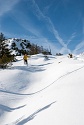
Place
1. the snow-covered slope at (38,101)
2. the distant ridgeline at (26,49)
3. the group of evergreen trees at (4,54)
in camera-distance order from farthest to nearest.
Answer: the distant ridgeline at (26,49), the group of evergreen trees at (4,54), the snow-covered slope at (38,101)

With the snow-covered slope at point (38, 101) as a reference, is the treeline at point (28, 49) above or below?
above

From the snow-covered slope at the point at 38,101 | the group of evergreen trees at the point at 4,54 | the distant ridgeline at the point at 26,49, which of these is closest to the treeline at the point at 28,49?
the distant ridgeline at the point at 26,49

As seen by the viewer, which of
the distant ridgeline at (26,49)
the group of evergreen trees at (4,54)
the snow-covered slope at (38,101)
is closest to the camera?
the snow-covered slope at (38,101)

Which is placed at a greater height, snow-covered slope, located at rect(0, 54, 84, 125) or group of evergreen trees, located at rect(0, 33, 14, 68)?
group of evergreen trees, located at rect(0, 33, 14, 68)

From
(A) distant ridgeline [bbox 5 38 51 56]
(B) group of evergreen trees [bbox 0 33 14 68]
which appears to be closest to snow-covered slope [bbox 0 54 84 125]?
(B) group of evergreen trees [bbox 0 33 14 68]

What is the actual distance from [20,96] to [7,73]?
5986 millimetres

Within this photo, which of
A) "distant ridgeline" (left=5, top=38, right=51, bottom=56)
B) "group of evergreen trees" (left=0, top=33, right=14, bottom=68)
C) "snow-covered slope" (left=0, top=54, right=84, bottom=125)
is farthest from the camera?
"distant ridgeline" (left=5, top=38, right=51, bottom=56)

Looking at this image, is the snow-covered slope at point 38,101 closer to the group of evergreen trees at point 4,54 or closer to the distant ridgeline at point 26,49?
the group of evergreen trees at point 4,54

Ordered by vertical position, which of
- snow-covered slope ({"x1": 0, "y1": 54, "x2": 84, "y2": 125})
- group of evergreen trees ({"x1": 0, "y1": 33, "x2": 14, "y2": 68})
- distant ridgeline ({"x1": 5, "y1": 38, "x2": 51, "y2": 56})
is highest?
distant ridgeline ({"x1": 5, "y1": 38, "x2": 51, "y2": 56})

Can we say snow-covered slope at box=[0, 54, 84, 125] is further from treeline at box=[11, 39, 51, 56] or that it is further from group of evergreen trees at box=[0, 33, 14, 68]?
treeline at box=[11, 39, 51, 56]

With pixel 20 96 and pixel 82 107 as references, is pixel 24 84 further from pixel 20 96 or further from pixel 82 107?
pixel 82 107

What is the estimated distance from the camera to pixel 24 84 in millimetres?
18078

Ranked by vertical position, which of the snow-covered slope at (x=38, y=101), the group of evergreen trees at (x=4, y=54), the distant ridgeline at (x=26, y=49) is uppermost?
the distant ridgeline at (x=26, y=49)

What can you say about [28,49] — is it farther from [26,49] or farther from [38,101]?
[38,101]
